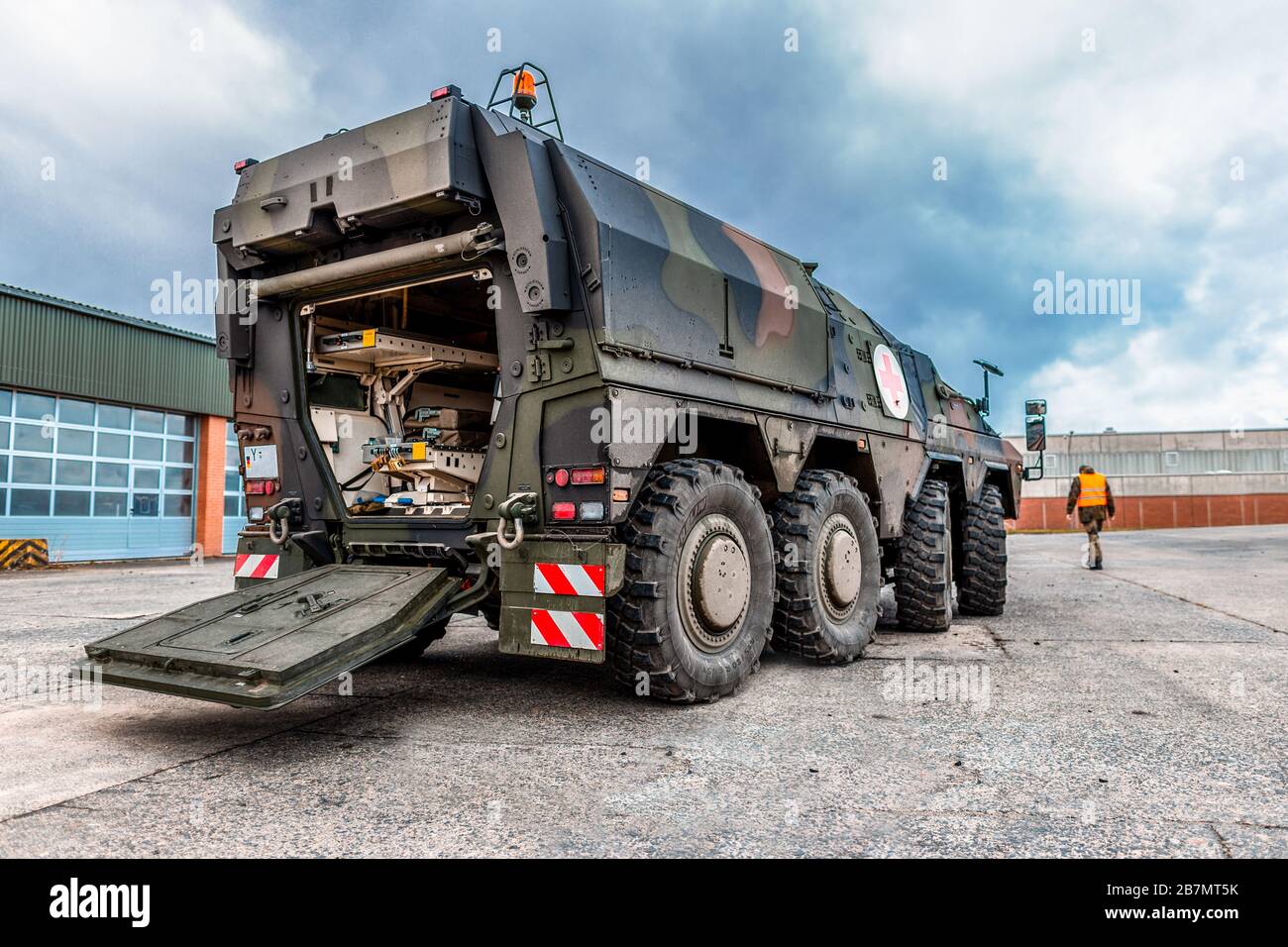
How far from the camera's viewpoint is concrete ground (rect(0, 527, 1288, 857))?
9.25 ft

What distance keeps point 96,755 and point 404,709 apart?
4.72 feet

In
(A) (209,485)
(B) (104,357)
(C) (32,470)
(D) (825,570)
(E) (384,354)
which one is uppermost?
(B) (104,357)

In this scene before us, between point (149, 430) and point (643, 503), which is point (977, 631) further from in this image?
point (149, 430)

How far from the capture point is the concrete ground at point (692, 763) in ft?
9.25

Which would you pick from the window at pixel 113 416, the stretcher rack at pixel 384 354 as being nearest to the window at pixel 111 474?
the window at pixel 113 416

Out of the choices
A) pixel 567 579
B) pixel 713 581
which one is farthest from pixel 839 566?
pixel 567 579

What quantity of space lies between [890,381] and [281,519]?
5199 mm

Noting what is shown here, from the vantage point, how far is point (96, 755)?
3.75 m

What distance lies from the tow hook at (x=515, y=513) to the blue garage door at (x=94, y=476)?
1723 centimetres

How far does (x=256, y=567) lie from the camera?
5.68 metres

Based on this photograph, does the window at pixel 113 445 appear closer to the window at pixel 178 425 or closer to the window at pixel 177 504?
the window at pixel 178 425

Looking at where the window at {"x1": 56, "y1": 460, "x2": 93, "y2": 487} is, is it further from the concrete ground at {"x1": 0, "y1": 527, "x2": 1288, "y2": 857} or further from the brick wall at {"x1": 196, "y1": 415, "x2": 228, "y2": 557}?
the concrete ground at {"x1": 0, "y1": 527, "x2": 1288, "y2": 857}

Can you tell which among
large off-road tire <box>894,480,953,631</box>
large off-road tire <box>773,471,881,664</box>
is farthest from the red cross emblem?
large off-road tire <box>773,471,881,664</box>

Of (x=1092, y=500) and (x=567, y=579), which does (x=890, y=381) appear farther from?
(x=1092, y=500)
